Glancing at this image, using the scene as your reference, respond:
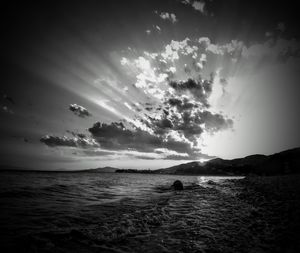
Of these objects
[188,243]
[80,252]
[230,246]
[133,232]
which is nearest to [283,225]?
[230,246]

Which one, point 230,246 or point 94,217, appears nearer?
point 230,246

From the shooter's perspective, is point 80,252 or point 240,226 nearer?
point 80,252

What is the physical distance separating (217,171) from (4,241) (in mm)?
214237

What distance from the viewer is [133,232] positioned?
21.6ft

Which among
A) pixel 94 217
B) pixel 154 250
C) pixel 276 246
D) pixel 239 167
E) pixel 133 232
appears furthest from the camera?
pixel 239 167

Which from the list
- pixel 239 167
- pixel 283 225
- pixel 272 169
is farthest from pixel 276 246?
pixel 239 167

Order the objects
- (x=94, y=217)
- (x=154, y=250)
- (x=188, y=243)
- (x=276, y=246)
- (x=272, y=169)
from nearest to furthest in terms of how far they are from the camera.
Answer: (x=276, y=246)
(x=154, y=250)
(x=188, y=243)
(x=94, y=217)
(x=272, y=169)

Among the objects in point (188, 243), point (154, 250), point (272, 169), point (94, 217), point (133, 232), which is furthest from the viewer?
point (272, 169)

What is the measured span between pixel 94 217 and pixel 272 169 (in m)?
111

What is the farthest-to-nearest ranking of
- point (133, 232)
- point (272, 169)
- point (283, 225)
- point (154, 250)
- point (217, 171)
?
point (217, 171), point (272, 169), point (133, 232), point (283, 225), point (154, 250)

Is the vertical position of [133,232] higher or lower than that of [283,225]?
lower

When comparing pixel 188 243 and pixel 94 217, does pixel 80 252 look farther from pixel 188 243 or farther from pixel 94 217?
pixel 94 217

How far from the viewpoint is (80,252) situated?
4.82m

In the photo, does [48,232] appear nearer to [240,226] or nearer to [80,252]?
[80,252]
